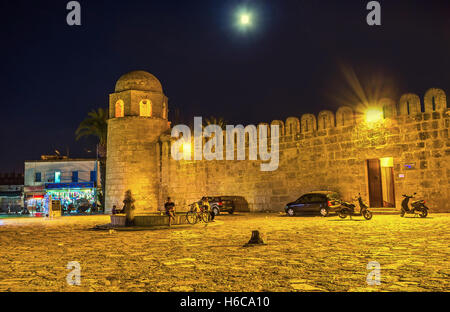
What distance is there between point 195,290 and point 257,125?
17.0 meters

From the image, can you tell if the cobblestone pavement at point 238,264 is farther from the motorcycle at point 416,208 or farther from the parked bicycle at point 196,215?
the parked bicycle at point 196,215

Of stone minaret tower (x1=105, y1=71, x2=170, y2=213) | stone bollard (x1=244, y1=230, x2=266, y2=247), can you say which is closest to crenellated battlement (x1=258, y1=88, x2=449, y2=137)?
stone minaret tower (x1=105, y1=71, x2=170, y2=213)

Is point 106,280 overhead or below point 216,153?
below

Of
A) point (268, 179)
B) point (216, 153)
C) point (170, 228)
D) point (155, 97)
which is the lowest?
point (170, 228)

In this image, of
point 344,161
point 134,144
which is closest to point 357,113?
point 344,161

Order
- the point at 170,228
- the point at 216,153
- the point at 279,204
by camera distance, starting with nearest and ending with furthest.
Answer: the point at 170,228, the point at 279,204, the point at 216,153

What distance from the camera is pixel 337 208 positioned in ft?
51.6

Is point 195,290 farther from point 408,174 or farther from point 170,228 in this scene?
point 408,174

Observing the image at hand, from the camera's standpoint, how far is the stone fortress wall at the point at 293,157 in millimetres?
14445

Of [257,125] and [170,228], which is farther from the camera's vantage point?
[257,125]

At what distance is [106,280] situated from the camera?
14.7 ft
